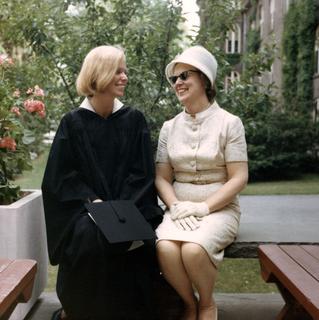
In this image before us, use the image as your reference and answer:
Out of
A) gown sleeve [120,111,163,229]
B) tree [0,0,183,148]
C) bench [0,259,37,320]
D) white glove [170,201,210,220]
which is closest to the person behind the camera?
bench [0,259,37,320]

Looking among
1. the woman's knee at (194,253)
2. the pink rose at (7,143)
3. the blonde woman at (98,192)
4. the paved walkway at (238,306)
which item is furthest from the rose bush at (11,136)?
the woman's knee at (194,253)

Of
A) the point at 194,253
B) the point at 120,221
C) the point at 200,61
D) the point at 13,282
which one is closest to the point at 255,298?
the point at 194,253

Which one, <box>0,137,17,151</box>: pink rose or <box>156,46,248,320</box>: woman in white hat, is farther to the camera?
<box>0,137,17,151</box>: pink rose

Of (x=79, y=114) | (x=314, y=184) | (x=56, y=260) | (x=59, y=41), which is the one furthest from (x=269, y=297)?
(x=314, y=184)

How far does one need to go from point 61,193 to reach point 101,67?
0.80 meters

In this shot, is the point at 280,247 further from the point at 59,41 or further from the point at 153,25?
the point at 59,41

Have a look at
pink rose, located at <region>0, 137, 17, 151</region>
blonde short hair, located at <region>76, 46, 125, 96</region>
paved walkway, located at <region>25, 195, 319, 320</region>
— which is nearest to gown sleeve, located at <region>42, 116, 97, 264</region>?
blonde short hair, located at <region>76, 46, 125, 96</region>

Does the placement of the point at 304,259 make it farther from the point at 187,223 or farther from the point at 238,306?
the point at 238,306

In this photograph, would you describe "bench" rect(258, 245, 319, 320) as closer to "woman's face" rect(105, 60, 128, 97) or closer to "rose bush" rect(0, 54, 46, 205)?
"woman's face" rect(105, 60, 128, 97)

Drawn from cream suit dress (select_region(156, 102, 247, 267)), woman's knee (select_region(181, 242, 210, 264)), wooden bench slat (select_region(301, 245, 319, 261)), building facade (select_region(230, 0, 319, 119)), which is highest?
building facade (select_region(230, 0, 319, 119))

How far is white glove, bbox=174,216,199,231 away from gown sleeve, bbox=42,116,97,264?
531 millimetres

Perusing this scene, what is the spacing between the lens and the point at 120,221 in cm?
321

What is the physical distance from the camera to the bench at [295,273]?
8.66 feet

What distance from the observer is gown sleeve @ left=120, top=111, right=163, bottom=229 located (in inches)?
137
